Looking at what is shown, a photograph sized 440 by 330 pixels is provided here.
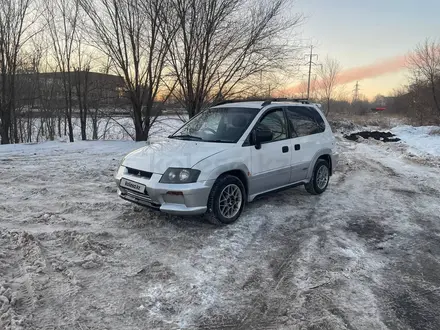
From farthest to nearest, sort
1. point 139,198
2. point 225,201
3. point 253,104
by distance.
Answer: point 253,104 < point 225,201 < point 139,198

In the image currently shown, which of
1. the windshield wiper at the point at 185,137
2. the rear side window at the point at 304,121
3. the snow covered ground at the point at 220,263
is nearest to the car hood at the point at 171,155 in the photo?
the windshield wiper at the point at 185,137

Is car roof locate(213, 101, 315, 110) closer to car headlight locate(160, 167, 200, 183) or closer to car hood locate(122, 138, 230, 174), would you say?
car hood locate(122, 138, 230, 174)

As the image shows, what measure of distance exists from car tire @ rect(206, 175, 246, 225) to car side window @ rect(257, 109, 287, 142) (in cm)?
108

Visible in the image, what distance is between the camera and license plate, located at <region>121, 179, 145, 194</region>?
15.4 ft

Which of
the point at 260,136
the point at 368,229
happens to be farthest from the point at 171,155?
the point at 368,229

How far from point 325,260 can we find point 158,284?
6.33 ft

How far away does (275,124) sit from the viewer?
5.79 meters

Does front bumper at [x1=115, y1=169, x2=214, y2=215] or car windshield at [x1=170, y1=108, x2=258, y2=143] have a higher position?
car windshield at [x1=170, y1=108, x2=258, y2=143]

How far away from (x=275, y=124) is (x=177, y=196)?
7.47ft

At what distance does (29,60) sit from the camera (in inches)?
706

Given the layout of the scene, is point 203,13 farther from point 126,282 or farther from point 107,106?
point 126,282

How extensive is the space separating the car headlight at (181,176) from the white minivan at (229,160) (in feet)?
0.04

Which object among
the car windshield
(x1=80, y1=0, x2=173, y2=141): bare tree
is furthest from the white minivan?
(x1=80, y1=0, x2=173, y2=141): bare tree

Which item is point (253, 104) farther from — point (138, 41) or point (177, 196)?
point (138, 41)
